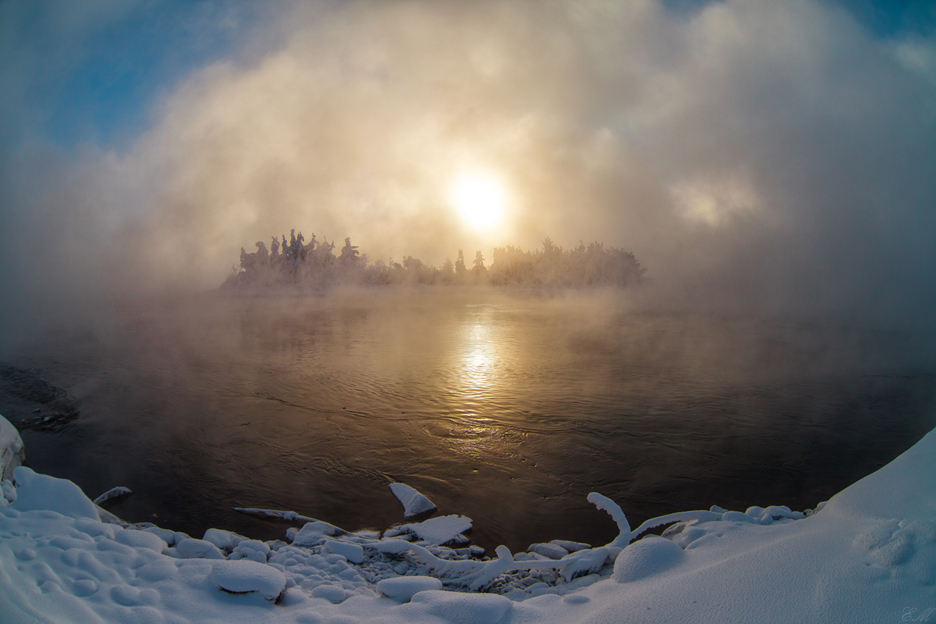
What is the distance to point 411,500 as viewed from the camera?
195 inches

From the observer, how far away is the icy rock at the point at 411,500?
4.80 m

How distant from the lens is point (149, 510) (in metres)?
4.88

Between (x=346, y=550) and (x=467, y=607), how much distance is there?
1717mm

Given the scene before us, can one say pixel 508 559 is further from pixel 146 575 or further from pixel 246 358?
pixel 246 358

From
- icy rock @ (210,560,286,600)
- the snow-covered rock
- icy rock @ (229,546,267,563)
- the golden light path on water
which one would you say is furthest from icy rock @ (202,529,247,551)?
the golden light path on water

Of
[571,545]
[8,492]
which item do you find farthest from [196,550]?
[571,545]

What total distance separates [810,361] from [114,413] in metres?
20.5

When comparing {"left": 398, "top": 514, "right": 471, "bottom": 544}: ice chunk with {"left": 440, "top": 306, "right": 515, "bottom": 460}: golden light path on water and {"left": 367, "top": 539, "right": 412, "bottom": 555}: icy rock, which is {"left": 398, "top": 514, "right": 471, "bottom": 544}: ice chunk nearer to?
{"left": 367, "top": 539, "right": 412, "bottom": 555}: icy rock

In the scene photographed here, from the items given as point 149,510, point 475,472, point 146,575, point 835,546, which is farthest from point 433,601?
point 149,510

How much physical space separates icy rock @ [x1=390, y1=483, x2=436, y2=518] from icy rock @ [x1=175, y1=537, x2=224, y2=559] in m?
2.00

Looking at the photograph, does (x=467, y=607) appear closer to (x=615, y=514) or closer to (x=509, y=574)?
(x=509, y=574)

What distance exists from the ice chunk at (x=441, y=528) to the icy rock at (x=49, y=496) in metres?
2.80

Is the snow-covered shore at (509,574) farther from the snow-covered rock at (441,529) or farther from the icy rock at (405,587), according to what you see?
the snow-covered rock at (441,529)

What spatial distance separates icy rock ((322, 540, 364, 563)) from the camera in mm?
3632
